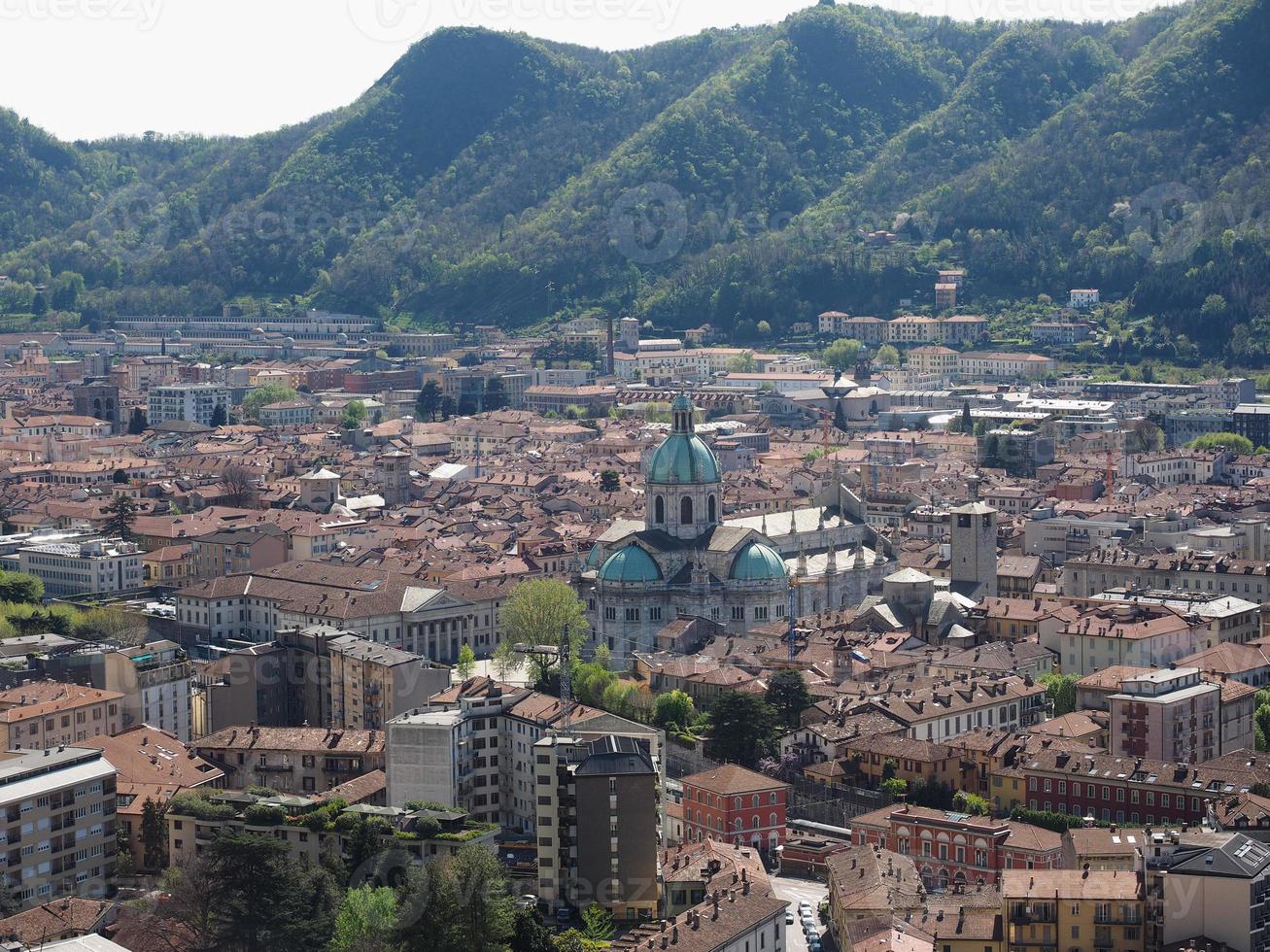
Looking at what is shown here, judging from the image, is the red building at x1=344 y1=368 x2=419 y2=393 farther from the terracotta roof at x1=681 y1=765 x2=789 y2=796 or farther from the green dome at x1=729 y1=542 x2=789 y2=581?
the terracotta roof at x1=681 y1=765 x2=789 y2=796

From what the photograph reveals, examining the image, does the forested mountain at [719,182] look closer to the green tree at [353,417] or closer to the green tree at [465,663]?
the green tree at [353,417]

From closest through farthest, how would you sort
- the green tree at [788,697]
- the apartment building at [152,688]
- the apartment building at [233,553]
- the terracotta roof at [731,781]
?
the terracotta roof at [731,781], the apartment building at [152,688], the green tree at [788,697], the apartment building at [233,553]

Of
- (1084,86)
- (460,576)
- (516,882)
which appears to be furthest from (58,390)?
(516,882)

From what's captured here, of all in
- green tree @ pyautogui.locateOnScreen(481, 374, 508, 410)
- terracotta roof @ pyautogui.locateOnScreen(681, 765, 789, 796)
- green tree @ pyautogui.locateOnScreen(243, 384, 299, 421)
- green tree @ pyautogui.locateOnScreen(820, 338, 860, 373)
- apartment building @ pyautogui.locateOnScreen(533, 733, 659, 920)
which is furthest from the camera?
green tree @ pyautogui.locateOnScreen(820, 338, 860, 373)

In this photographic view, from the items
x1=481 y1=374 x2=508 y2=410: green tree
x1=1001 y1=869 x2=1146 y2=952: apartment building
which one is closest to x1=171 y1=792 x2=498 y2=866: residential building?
x1=1001 y1=869 x2=1146 y2=952: apartment building

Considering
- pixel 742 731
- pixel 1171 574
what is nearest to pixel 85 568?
pixel 742 731

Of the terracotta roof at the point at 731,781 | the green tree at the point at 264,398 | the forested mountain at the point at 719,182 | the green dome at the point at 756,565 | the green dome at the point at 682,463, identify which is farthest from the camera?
the forested mountain at the point at 719,182

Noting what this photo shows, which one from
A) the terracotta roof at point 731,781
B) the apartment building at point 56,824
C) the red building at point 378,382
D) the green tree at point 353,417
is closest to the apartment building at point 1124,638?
the terracotta roof at point 731,781
